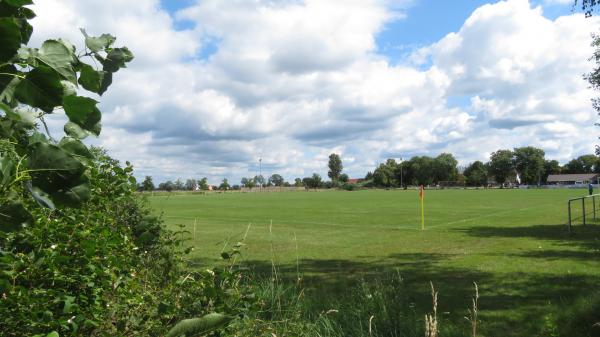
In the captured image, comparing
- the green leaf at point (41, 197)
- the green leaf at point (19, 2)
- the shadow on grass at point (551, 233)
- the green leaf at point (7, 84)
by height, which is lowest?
the shadow on grass at point (551, 233)

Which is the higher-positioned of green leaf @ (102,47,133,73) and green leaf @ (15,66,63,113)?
green leaf @ (102,47,133,73)

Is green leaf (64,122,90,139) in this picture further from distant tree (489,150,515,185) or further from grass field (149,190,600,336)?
distant tree (489,150,515,185)

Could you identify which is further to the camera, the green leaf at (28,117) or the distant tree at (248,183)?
the distant tree at (248,183)

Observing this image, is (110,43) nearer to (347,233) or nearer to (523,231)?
(347,233)

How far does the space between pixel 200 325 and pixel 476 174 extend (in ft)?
609

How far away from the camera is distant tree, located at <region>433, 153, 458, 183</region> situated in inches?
7032

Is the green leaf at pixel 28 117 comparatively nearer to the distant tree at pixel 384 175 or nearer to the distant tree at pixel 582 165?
the distant tree at pixel 384 175

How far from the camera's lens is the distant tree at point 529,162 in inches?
6737

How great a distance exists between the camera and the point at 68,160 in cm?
80

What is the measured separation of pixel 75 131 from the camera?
0.99 metres

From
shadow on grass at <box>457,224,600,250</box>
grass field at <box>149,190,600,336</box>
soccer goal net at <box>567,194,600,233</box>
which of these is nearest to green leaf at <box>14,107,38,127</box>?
grass field at <box>149,190,600,336</box>

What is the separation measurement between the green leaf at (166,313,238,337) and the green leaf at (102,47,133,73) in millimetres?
729

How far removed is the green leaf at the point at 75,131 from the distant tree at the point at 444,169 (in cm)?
18401

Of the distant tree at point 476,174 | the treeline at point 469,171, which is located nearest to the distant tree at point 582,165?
the treeline at point 469,171
